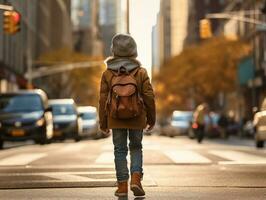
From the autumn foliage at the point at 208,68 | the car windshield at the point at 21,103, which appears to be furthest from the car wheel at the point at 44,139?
the autumn foliage at the point at 208,68

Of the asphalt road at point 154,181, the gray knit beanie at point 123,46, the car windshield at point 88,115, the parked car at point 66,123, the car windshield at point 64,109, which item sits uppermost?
the gray knit beanie at point 123,46

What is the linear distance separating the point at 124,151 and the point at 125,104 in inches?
22.2

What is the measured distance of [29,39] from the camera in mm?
66375

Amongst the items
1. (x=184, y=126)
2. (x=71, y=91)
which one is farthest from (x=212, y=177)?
(x=71, y=91)

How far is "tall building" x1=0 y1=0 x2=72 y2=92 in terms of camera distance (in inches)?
2126

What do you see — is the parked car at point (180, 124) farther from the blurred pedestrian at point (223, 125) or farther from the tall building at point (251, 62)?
the tall building at point (251, 62)

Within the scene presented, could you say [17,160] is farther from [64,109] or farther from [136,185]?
[64,109]

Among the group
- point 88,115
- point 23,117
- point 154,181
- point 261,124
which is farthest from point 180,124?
point 154,181

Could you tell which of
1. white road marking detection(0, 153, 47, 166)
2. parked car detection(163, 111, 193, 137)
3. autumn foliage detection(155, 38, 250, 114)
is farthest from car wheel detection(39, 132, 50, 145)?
autumn foliage detection(155, 38, 250, 114)

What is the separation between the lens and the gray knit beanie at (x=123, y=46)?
24.6ft

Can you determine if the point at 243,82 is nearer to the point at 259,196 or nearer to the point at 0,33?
the point at 0,33

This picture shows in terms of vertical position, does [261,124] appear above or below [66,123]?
above

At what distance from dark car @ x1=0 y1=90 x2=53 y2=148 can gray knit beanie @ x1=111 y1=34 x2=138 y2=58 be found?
16758 mm

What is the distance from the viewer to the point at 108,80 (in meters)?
7.48
